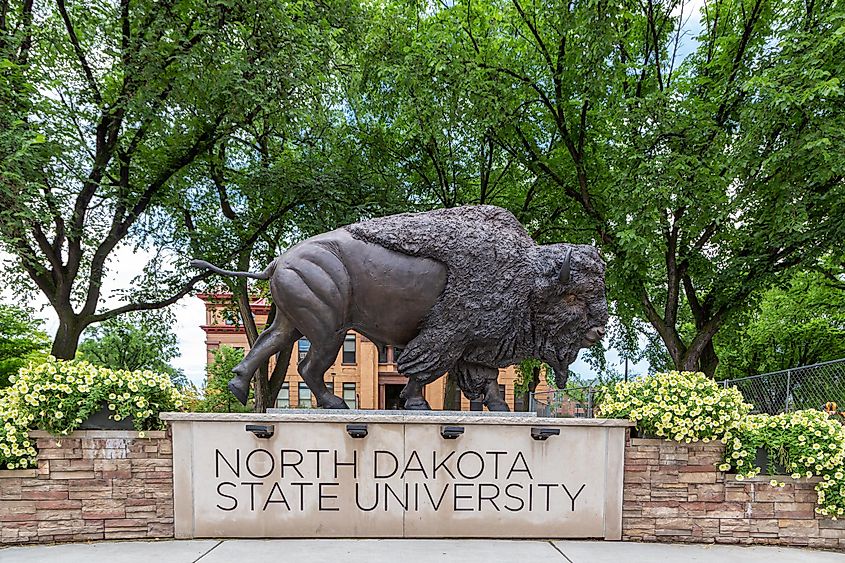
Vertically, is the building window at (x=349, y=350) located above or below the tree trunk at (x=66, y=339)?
below

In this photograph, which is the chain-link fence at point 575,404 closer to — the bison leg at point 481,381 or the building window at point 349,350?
the bison leg at point 481,381

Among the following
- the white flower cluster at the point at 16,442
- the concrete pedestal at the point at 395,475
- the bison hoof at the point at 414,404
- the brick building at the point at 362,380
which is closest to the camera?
the white flower cluster at the point at 16,442

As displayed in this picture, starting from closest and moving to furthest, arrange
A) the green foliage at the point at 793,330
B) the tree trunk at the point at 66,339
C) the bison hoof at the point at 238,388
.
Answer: the bison hoof at the point at 238,388, the tree trunk at the point at 66,339, the green foliage at the point at 793,330

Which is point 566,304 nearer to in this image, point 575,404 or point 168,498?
point 168,498

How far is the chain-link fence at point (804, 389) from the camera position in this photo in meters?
8.68

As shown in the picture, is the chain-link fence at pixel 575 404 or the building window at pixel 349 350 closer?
the chain-link fence at pixel 575 404

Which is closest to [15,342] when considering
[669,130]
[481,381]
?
[481,381]

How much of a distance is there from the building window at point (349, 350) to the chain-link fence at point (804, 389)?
25425 mm

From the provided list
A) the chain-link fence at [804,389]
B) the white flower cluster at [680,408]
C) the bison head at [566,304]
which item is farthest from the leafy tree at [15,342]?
the chain-link fence at [804,389]

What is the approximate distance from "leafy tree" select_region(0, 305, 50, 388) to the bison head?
14701mm

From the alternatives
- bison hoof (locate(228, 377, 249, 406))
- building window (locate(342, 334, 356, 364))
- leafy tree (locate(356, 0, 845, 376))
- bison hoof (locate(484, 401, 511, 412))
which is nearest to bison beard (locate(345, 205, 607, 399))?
bison hoof (locate(484, 401, 511, 412))

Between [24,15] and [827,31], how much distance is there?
48.1 ft

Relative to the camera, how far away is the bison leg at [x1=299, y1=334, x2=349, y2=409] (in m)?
5.99

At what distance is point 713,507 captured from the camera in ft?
18.3
